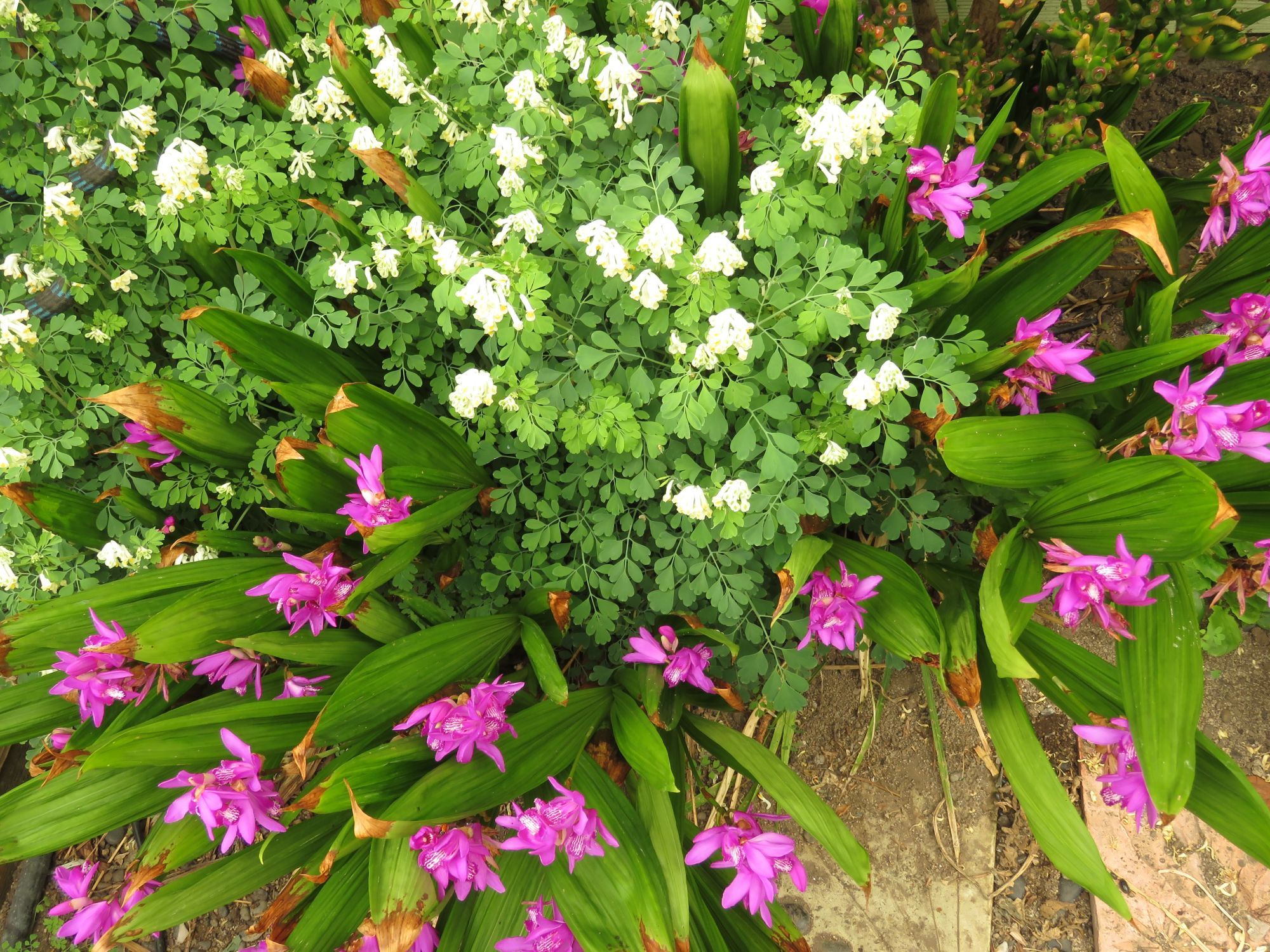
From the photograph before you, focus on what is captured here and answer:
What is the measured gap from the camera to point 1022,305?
1447 millimetres

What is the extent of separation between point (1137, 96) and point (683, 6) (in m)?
1.45

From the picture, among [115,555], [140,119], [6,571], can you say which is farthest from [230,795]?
[140,119]

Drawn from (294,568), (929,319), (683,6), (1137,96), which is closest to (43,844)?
(294,568)

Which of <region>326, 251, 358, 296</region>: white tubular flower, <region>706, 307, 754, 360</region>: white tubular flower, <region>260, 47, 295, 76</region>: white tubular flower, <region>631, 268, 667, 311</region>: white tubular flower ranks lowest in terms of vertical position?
<region>326, 251, 358, 296</region>: white tubular flower

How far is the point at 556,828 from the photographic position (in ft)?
3.91

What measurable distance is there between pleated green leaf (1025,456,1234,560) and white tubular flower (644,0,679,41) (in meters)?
1.03

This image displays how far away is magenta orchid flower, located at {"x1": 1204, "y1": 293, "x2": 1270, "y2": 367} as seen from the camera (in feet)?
4.19

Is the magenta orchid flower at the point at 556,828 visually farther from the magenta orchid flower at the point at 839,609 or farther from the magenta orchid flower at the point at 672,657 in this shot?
the magenta orchid flower at the point at 839,609

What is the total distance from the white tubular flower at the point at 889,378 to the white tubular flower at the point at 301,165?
46.6 inches

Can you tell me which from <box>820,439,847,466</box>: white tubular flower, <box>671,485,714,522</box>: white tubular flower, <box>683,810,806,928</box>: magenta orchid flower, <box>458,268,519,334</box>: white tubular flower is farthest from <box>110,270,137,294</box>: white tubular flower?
<box>683,810,806,928</box>: magenta orchid flower

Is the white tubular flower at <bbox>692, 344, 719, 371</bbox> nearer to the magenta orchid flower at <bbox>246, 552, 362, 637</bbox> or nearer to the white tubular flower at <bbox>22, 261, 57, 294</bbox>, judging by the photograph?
→ the magenta orchid flower at <bbox>246, 552, 362, 637</bbox>

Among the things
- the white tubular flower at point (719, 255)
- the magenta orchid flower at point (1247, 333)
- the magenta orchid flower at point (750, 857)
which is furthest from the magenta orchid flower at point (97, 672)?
the magenta orchid flower at point (1247, 333)

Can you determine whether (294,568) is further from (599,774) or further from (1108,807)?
(1108,807)

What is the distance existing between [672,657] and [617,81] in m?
1.03
